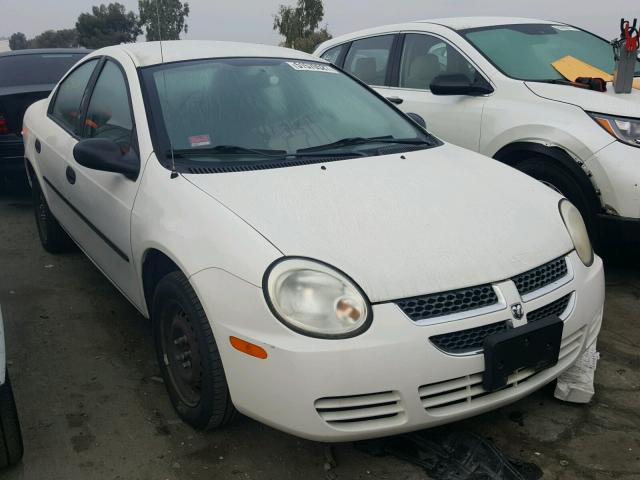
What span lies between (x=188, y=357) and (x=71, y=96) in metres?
2.29

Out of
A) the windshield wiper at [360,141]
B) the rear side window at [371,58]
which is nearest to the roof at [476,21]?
the rear side window at [371,58]

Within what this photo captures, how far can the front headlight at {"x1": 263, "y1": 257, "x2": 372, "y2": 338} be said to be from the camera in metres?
2.12

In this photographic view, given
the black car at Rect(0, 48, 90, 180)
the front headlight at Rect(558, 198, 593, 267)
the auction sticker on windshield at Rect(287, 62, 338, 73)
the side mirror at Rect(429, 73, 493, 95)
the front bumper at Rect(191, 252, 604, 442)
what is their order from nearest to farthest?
the front bumper at Rect(191, 252, 604, 442)
the front headlight at Rect(558, 198, 593, 267)
the auction sticker on windshield at Rect(287, 62, 338, 73)
the side mirror at Rect(429, 73, 493, 95)
the black car at Rect(0, 48, 90, 180)

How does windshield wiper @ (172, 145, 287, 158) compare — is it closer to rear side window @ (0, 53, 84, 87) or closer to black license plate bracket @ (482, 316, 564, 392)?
black license plate bracket @ (482, 316, 564, 392)

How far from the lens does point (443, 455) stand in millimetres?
2457

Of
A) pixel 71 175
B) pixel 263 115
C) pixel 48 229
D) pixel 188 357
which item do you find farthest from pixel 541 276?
pixel 48 229

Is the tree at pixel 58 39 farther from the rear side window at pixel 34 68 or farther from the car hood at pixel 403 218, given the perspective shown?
the car hood at pixel 403 218

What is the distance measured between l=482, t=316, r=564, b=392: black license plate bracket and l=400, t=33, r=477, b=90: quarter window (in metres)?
2.77

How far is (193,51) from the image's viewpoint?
3506 mm

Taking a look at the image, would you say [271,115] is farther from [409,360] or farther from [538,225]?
[409,360]

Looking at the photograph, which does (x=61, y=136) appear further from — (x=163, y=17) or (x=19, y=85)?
(x=19, y=85)

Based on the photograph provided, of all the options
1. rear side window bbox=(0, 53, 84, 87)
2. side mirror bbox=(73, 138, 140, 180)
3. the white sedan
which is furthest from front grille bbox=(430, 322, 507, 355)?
rear side window bbox=(0, 53, 84, 87)

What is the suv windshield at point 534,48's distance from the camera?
463 cm

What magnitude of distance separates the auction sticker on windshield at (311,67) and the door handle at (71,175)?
1299 mm
